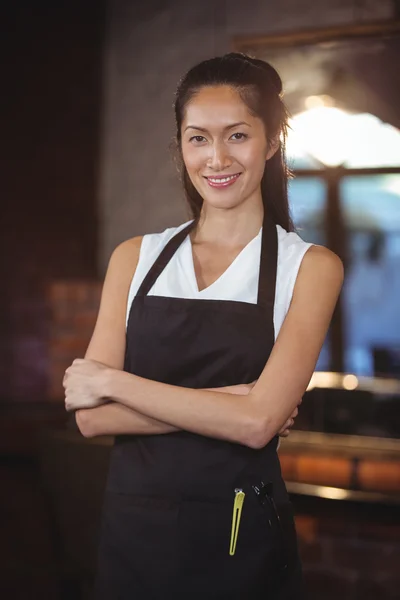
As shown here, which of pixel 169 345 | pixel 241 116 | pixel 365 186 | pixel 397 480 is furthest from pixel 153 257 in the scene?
pixel 365 186

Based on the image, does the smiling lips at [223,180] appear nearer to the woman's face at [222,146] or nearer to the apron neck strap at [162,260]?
the woman's face at [222,146]

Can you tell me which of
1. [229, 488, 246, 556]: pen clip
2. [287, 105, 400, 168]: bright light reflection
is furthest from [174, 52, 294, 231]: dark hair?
[287, 105, 400, 168]: bright light reflection

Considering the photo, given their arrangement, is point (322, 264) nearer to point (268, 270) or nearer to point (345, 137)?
point (268, 270)

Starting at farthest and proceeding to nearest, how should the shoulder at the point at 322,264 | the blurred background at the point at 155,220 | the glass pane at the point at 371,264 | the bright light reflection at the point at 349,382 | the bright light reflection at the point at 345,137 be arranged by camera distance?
1. the glass pane at the point at 371,264
2. the bright light reflection at the point at 349,382
3. the bright light reflection at the point at 345,137
4. the blurred background at the point at 155,220
5. the shoulder at the point at 322,264

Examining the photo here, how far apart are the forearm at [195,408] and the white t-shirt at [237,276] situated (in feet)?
0.70

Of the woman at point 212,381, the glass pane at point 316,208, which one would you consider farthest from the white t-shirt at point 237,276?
the glass pane at point 316,208

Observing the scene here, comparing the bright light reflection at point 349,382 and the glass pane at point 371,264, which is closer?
the bright light reflection at point 349,382

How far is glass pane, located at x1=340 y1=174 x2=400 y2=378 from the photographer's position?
15.8 feet

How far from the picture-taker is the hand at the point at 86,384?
1469 mm

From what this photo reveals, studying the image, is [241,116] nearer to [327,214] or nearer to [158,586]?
[158,586]

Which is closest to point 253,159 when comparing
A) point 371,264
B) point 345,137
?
point 345,137

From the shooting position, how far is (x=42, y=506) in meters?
4.31

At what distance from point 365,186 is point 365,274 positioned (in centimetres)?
67

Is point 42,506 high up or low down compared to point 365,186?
down
